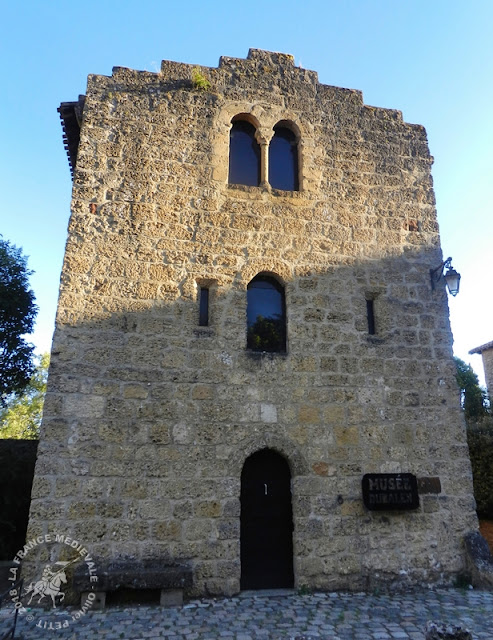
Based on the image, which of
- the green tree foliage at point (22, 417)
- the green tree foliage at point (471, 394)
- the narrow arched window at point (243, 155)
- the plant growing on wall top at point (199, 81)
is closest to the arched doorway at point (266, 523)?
the narrow arched window at point (243, 155)

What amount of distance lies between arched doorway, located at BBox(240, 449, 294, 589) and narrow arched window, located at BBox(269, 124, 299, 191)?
4067mm

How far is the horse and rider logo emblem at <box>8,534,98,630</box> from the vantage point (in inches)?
176

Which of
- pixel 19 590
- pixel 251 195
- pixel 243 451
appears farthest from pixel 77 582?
pixel 251 195

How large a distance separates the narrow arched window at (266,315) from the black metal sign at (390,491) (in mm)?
2071

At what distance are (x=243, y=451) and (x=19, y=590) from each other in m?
2.69

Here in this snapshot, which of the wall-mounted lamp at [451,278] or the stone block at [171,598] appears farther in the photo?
the wall-mounted lamp at [451,278]

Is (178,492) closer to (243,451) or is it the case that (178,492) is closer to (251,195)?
(243,451)

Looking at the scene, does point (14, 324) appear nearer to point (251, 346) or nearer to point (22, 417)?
point (251, 346)

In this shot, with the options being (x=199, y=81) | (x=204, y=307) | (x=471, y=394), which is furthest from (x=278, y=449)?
(x=471, y=394)

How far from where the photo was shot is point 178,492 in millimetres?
5172

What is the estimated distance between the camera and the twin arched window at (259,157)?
268 inches

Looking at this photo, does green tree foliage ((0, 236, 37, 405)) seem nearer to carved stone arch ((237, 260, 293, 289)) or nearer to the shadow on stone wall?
the shadow on stone wall

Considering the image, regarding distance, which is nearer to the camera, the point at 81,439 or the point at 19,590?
the point at 19,590

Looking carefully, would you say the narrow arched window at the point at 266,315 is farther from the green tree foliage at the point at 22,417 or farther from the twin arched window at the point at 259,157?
the green tree foliage at the point at 22,417
